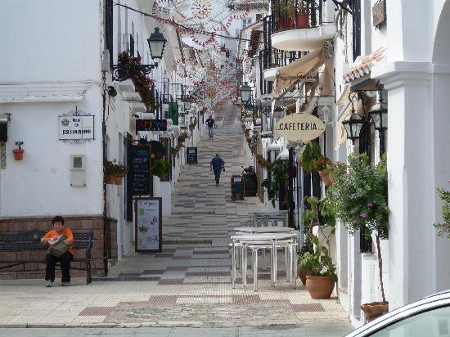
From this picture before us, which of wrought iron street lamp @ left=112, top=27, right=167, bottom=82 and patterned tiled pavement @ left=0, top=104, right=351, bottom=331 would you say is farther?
wrought iron street lamp @ left=112, top=27, right=167, bottom=82

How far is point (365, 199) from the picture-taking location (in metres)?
10.7

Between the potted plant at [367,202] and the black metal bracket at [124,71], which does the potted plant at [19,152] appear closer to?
the black metal bracket at [124,71]

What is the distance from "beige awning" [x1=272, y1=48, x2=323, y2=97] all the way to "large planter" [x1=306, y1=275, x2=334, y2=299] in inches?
155

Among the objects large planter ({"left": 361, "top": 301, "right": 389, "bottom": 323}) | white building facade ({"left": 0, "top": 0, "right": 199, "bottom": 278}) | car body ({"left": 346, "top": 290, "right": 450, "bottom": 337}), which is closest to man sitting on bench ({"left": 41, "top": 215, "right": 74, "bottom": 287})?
white building facade ({"left": 0, "top": 0, "right": 199, "bottom": 278})

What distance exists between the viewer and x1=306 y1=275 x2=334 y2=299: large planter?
16312mm

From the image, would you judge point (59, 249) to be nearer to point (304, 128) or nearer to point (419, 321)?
point (304, 128)

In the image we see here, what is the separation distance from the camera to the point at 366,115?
1295 cm

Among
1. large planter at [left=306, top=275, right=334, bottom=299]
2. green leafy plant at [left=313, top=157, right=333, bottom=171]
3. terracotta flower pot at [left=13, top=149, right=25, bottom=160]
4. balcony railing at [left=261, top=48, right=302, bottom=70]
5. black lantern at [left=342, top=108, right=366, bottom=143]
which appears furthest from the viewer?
balcony railing at [left=261, top=48, right=302, bottom=70]

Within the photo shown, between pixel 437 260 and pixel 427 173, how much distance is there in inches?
32.3

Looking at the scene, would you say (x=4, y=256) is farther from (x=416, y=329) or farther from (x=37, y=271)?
(x=416, y=329)

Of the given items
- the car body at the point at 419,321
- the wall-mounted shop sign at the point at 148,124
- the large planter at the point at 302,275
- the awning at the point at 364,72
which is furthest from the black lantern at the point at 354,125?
the wall-mounted shop sign at the point at 148,124

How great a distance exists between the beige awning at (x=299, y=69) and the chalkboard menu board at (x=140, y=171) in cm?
717

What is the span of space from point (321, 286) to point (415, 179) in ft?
22.1

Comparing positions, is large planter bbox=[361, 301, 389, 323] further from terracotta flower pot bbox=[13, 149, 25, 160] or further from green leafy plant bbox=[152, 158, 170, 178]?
green leafy plant bbox=[152, 158, 170, 178]
